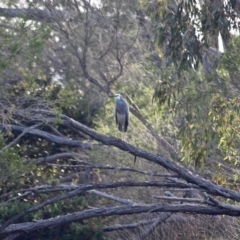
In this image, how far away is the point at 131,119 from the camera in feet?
61.8

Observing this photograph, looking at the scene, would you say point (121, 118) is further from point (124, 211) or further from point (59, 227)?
point (124, 211)

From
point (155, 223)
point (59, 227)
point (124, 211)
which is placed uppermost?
point (124, 211)

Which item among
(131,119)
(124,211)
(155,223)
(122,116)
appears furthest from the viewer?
(131,119)

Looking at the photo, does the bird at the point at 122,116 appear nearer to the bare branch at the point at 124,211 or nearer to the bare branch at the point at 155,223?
the bare branch at the point at 155,223

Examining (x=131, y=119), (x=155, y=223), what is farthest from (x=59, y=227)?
(x=131, y=119)

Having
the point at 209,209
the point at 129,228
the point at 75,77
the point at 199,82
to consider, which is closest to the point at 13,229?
the point at 209,209

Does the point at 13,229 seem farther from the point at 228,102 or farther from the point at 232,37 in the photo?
the point at 232,37

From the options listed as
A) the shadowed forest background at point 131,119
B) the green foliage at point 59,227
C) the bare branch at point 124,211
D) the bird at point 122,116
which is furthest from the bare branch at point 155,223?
the bare branch at point 124,211

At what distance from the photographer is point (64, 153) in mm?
20875

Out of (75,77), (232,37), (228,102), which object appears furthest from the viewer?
(75,77)

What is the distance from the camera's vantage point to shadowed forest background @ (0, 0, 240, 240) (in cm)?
1161

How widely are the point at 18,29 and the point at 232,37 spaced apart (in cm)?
331

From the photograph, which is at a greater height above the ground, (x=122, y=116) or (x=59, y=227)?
(x=122, y=116)

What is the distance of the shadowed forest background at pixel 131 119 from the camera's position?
1161cm
